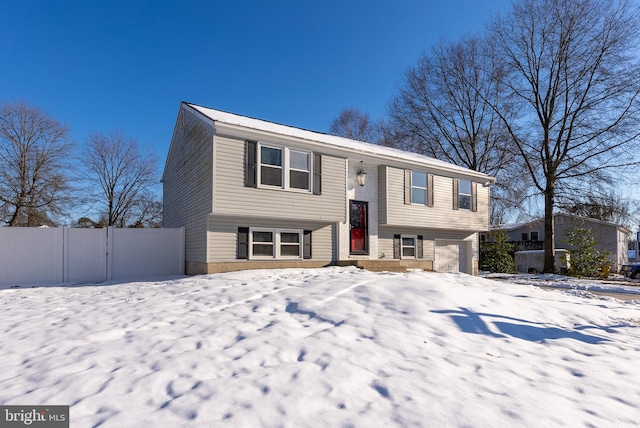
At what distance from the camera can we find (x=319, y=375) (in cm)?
339

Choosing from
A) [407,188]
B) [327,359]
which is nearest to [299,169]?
[407,188]

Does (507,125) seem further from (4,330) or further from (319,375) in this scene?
(4,330)

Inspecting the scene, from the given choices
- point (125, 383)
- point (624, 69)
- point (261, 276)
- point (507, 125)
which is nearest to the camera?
point (125, 383)

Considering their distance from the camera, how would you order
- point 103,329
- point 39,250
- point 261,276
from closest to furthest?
point 103,329
point 261,276
point 39,250

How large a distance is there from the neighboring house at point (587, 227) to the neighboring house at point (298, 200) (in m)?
15.4

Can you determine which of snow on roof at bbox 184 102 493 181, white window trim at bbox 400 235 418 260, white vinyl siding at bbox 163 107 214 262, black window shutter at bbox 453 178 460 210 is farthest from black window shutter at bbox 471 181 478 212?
white vinyl siding at bbox 163 107 214 262

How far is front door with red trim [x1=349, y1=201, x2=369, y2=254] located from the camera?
13633 mm

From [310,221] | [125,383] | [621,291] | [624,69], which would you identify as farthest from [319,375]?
[624,69]

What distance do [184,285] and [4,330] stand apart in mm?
3489

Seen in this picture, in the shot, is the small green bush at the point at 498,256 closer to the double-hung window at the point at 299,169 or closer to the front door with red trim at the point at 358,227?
the front door with red trim at the point at 358,227

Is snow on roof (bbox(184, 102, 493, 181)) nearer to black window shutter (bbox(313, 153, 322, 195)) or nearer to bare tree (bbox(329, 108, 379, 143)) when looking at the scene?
black window shutter (bbox(313, 153, 322, 195))

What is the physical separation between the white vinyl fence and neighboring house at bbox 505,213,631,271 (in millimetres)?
25252

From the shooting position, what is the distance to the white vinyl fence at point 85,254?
33.7ft

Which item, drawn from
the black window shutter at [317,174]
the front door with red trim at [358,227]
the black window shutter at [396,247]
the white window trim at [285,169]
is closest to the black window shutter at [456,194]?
the black window shutter at [396,247]
